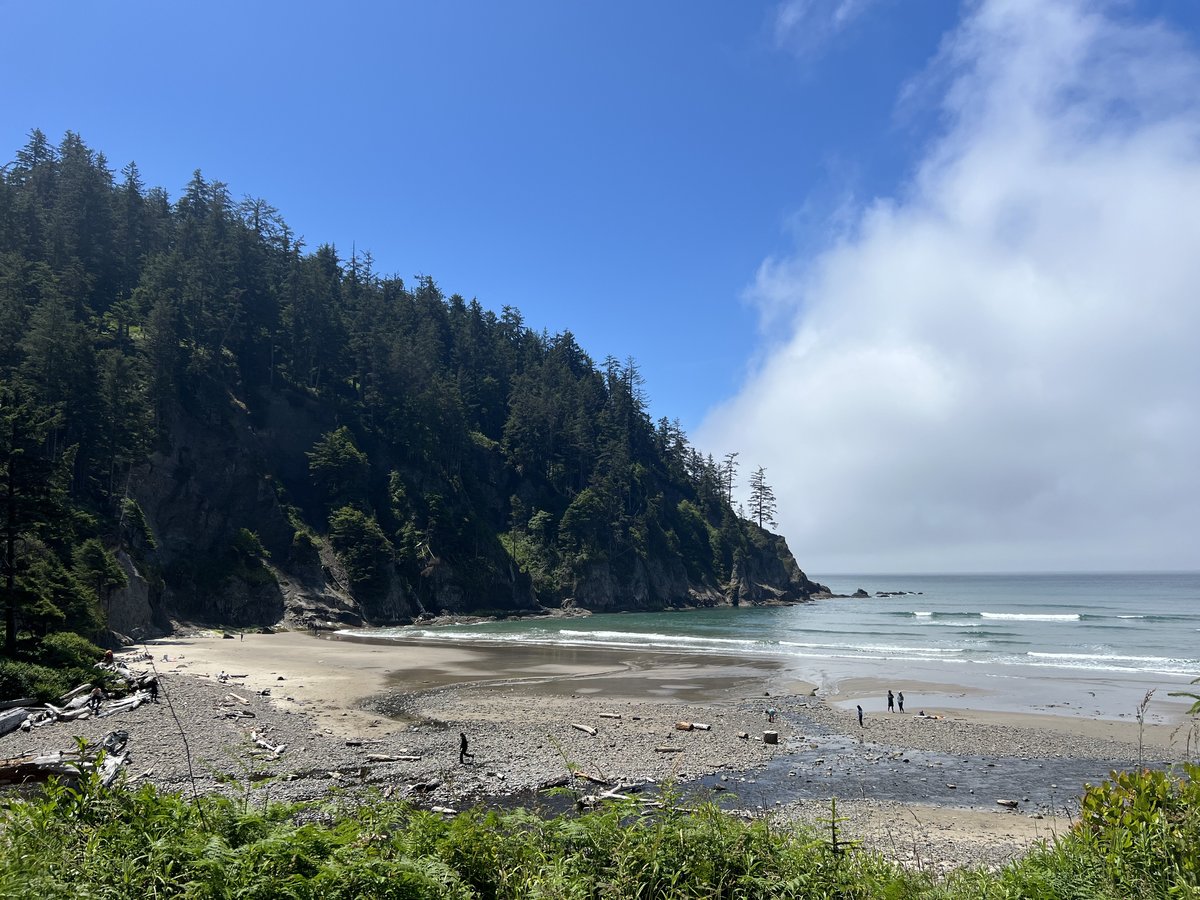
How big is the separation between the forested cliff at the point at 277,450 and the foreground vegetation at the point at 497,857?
23.1 metres

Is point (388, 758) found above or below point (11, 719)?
below

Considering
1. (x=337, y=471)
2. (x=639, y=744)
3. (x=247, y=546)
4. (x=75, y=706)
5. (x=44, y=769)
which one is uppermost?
(x=337, y=471)

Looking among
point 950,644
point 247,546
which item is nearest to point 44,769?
point 247,546

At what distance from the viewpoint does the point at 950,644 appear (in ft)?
173

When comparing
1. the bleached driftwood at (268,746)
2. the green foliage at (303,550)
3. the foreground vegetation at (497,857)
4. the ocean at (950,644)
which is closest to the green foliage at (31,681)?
the bleached driftwood at (268,746)

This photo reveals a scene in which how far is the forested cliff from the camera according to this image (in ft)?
142

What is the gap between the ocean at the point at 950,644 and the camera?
104 ft

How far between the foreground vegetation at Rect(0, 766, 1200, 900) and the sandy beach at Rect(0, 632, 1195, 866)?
1.07 metres

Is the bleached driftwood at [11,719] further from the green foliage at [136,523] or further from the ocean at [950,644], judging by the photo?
the green foliage at [136,523]

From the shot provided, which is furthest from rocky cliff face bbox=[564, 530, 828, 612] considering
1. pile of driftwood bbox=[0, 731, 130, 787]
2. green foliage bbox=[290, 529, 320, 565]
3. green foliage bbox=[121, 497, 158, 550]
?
pile of driftwood bbox=[0, 731, 130, 787]

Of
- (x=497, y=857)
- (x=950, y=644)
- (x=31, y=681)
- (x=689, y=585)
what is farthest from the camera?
(x=689, y=585)

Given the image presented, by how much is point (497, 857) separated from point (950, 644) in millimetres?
57489

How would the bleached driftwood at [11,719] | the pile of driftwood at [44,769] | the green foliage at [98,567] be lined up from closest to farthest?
1. the pile of driftwood at [44,769]
2. the bleached driftwood at [11,719]
3. the green foliage at [98,567]

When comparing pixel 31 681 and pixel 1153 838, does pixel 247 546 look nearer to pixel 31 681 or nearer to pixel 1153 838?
pixel 31 681
